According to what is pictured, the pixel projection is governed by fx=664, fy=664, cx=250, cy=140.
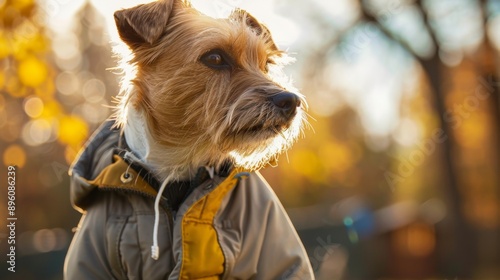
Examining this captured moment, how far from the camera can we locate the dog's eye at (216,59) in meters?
3.31

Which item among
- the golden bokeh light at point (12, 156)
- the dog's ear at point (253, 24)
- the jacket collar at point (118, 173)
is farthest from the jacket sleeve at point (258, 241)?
the golden bokeh light at point (12, 156)

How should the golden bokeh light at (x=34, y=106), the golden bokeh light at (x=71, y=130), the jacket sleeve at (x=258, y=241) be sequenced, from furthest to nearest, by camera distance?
1. the golden bokeh light at (x=34, y=106)
2. the golden bokeh light at (x=71, y=130)
3. the jacket sleeve at (x=258, y=241)

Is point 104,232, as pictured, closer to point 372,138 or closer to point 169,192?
point 169,192

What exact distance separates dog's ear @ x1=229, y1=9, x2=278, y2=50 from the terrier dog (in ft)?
0.58

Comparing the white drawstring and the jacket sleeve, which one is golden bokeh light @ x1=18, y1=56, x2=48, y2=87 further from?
the jacket sleeve

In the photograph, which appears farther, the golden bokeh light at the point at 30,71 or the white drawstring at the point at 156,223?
the golden bokeh light at the point at 30,71

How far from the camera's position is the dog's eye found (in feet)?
10.9

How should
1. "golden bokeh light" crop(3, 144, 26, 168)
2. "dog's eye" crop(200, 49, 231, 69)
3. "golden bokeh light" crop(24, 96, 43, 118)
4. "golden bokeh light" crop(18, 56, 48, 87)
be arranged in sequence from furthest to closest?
1. "golden bokeh light" crop(3, 144, 26, 168)
2. "golden bokeh light" crop(24, 96, 43, 118)
3. "golden bokeh light" crop(18, 56, 48, 87)
4. "dog's eye" crop(200, 49, 231, 69)

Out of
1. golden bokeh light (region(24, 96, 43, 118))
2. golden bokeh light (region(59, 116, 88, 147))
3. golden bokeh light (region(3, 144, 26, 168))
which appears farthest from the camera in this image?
golden bokeh light (region(3, 144, 26, 168))

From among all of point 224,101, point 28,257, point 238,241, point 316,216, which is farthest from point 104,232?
point 316,216

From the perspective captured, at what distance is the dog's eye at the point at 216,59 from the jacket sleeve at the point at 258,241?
0.59 metres

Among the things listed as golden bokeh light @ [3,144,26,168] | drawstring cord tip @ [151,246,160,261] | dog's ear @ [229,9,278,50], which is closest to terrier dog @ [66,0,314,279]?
drawstring cord tip @ [151,246,160,261]

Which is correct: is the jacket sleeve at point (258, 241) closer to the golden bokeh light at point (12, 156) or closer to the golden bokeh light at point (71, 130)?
the golden bokeh light at point (71, 130)

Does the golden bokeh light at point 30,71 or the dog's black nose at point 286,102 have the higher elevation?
the dog's black nose at point 286,102
